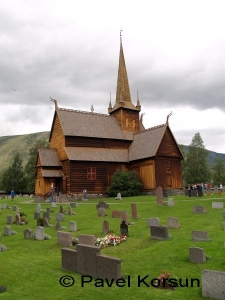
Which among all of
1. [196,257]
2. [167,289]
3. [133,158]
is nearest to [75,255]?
[167,289]

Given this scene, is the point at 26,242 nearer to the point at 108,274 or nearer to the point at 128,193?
the point at 108,274

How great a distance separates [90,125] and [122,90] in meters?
9.68

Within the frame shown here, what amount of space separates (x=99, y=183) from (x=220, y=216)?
2367 centimetres

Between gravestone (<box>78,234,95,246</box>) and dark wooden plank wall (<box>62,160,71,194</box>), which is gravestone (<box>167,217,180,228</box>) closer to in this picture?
gravestone (<box>78,234,95,246</box>)

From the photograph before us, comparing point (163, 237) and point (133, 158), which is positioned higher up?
point (133, 158)

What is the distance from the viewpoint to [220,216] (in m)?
18.2

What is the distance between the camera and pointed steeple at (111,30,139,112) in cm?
4786

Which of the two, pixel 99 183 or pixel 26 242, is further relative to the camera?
pixel 99 183

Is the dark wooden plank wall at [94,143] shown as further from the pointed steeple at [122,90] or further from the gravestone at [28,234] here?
the gravestone at [28,234]

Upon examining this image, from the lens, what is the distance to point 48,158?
40500 mm

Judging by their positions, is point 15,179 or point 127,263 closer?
point 127,263

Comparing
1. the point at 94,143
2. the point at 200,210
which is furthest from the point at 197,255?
the point at 94,143

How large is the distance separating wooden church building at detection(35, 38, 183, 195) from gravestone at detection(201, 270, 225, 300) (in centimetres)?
3079

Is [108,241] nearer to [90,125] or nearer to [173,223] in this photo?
[173,223]
